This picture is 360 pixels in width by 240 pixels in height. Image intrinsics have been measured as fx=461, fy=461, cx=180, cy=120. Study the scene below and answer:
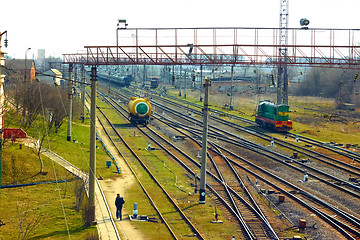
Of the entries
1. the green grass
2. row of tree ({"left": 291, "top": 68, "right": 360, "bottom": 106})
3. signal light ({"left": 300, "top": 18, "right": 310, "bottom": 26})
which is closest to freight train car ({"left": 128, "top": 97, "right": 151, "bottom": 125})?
signal light ({"left": 300, "top": 18, "right": 310, "bottom": 26})

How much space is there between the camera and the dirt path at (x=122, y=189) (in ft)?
70.0

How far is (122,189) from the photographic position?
29.2 m

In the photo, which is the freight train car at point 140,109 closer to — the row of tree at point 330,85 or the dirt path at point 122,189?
the dirt path at point 122,189

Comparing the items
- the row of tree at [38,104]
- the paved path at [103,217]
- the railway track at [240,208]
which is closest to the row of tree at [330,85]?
the row of tree at [38,104]

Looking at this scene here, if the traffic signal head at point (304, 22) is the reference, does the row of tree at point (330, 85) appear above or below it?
below

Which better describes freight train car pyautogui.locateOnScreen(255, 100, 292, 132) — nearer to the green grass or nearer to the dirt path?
the dirt path

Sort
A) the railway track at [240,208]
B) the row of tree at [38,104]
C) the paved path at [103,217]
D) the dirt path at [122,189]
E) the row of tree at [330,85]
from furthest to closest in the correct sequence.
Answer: the row of tree at [330,85] → the row of tree at [38,104] → the railway track at [240,208] → the dirt path at [122,189] → the paved path at [103,217]

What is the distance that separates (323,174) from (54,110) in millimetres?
25766

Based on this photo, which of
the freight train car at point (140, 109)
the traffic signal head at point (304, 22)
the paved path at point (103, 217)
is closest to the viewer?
the paved path at point (103, 217)

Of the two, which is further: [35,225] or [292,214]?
[292,214]

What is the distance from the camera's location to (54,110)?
44844 millimetres

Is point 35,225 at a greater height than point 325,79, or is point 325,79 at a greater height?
point 325,79

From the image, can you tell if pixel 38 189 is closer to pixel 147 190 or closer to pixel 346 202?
pixel 147 190

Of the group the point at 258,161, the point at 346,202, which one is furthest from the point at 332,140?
the point at 346,202
